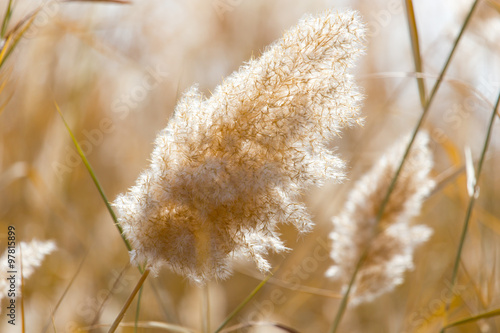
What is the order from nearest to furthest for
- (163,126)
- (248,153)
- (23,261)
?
(248,153), (23,261), (163,126)

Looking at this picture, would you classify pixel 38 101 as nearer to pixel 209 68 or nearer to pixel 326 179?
pixel 209 68

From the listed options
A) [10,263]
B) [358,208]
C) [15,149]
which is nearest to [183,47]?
[15,149]

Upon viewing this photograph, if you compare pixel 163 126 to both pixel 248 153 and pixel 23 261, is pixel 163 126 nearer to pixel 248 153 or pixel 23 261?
pixel 23 261

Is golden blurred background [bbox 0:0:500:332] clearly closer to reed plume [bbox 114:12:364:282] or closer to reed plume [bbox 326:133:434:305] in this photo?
reed plume [bbox 326:133:434:305]

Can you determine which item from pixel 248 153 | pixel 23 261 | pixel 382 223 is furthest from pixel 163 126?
pixel 248 153

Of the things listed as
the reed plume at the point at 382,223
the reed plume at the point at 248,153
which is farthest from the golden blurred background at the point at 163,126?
the reed plume at the point at 248,153

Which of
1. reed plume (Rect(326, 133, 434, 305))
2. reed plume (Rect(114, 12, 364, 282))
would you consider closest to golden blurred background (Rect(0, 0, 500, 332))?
reed plume (Rect(326, 133, 434, 305))

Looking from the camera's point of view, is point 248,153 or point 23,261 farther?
point 23,261

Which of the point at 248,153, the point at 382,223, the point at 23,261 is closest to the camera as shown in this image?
the point at 248,153

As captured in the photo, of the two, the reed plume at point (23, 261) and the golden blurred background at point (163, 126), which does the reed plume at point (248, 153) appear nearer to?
the reed plume at point (23, 261)
